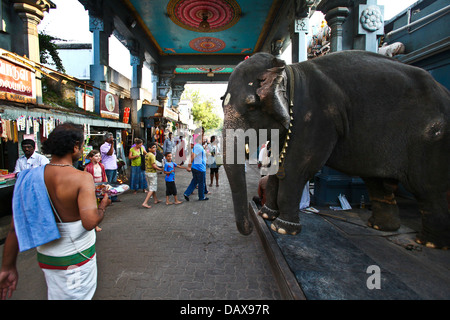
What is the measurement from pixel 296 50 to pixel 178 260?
22.9 feet

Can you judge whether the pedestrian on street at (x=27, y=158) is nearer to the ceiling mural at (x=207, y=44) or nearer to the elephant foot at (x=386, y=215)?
the elephant foot at (x=386, y=215)

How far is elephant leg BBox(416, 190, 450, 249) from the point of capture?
8.73ft

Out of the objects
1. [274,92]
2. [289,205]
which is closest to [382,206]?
[289,205]

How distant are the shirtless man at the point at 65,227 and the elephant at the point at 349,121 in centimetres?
135

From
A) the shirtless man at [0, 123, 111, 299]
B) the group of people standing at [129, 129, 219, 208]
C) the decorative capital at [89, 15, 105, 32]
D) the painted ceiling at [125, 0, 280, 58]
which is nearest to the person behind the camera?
the shirtless man at [0, 123, 111, 299]

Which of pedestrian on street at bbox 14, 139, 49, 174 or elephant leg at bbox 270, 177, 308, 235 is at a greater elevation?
pedestrian on street at bbox 14, 139, 49, 174

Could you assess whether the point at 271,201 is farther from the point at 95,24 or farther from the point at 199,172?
the point at 95,24

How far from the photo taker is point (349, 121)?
2.65 meters

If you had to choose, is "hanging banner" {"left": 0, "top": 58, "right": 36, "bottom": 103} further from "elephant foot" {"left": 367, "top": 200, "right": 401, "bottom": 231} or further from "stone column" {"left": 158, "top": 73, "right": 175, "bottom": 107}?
"stone column" {"left": 158, "top": 73, "right": 175, "bottom": 107}

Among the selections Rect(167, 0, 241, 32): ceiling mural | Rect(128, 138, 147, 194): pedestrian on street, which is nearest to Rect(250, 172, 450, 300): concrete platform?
Rect(128, 138, 147, 194): pedestrian on street

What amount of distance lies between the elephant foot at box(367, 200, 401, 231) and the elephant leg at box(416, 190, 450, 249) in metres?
0.54

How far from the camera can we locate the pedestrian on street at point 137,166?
284 inches

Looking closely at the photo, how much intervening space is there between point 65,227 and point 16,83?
4.93 m
